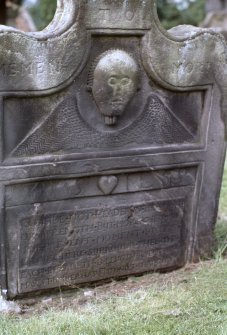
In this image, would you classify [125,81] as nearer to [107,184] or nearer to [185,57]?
[185,57]

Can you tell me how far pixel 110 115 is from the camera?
358 centimetres

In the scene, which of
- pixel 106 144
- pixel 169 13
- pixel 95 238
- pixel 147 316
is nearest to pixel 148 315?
pixel 147 316

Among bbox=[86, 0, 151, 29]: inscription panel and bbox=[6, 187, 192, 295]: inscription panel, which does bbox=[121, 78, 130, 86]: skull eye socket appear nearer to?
bbox=[86, 0, 151, 29]: inscription panel

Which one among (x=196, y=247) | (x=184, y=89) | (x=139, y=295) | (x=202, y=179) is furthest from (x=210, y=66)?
(x=139, y=295)

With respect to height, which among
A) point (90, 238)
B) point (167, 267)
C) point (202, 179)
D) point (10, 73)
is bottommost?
point (167, 267)

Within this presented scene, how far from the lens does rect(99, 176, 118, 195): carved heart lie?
369cm

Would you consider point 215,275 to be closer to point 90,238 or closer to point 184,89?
point 90,238

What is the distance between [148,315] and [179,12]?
1858 centimetres

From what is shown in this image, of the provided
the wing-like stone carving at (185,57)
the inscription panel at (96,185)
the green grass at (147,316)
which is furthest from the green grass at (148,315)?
the wing-like stone carving at (185,57)

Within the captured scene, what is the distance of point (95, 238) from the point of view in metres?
3.77

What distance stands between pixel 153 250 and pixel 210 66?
1.22 m

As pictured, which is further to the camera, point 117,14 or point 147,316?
point 117,14

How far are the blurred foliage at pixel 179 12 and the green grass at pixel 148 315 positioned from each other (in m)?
15.4

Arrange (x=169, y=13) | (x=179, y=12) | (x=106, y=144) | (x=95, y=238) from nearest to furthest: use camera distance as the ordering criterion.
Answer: (x=106, y=144), (x=95, y=238), (x=169, y=13), (x=179, y=12)
